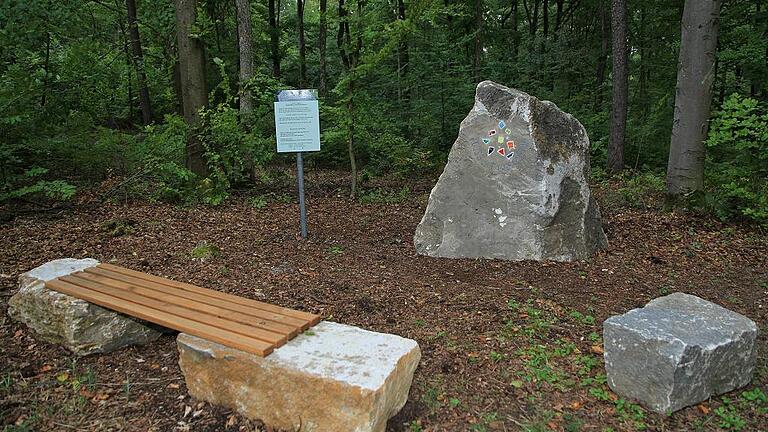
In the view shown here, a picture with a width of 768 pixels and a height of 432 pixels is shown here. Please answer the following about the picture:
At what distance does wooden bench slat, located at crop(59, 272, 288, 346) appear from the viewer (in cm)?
295

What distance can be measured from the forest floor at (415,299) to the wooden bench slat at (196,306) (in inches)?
18.6

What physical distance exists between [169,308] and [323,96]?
8.64m

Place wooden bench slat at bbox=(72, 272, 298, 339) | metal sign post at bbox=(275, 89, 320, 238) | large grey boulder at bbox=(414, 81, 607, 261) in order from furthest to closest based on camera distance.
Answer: metal sign post at bbox=(275, 89, 320, 238) < large grey boulder at bbox=(414, 81, 607, 261) < wooden bench slat at bbox=(72, 272, 298, 339)

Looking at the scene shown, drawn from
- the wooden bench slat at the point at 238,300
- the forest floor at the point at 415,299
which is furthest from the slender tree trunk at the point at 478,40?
the wooden bench slat at the point at 238,300

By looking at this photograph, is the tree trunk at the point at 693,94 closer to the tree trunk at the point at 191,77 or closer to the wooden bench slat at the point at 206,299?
the wooden bench slat at the point at 206,299

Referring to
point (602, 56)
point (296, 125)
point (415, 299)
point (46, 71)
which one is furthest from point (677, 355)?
point (602, 56)

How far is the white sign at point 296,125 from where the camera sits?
620 cm

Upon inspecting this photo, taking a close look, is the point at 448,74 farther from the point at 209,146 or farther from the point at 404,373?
the point at 404,373

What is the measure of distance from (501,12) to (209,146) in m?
17.8

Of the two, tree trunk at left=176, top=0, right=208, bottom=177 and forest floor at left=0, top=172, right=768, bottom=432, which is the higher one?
tree trunk at left=176, top=0, right=208, bottom=177

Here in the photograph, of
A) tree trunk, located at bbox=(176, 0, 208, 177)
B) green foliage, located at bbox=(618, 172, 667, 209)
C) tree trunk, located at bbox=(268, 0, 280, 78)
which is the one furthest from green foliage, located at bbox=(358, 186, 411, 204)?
tree trunk, located at bbox=(268, 0, 280, 78)

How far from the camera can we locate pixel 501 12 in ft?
72.1

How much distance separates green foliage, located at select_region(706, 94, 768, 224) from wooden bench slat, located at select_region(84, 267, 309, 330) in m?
6.16

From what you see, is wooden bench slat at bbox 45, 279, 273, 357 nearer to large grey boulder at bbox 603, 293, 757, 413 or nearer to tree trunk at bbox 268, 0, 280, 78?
large grey boulder at bbox 603, 293, 757, 413
